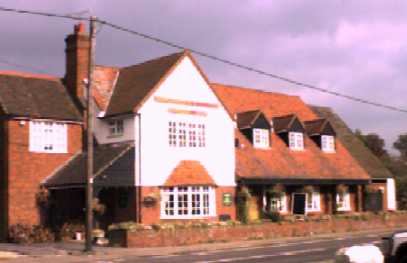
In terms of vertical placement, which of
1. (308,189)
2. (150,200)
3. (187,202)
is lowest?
(187,202)

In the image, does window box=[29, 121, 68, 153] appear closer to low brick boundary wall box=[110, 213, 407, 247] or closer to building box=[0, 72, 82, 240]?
building box=[0, 72, 82, 240]

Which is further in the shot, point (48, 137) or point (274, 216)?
point (274, 216)

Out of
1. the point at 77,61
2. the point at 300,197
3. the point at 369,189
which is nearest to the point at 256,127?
the point at 300,197

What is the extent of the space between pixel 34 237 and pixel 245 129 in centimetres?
1478

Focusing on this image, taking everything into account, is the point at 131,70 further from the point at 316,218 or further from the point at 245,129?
the point at 316,218

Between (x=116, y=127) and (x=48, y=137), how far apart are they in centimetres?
339

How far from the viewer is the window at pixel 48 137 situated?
33156 millimetres

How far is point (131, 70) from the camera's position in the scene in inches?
1516

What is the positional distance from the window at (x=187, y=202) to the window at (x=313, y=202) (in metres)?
8.69

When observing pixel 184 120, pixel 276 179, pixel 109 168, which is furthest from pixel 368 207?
pixel 109 168

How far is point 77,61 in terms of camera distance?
119 feet

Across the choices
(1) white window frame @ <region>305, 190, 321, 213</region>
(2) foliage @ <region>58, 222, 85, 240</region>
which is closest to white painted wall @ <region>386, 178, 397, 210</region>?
(1) white window frame @ <region>305, 190, 321, 213</region>

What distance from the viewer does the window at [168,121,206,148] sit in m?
34.6

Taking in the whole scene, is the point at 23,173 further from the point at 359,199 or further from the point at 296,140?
the point at 359,199
